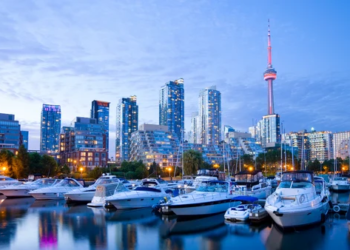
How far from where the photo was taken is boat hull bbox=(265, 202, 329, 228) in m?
21.8

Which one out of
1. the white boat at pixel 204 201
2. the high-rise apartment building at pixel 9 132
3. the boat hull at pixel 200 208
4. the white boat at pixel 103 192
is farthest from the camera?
the high-rise apartment building at pixel 9 132

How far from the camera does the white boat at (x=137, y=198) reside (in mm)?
32656

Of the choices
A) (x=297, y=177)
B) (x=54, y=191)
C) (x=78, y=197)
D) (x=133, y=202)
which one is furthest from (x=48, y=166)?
(x=297, y=177)

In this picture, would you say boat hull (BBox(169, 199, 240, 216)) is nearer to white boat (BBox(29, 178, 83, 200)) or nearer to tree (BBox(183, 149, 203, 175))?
white boat (BBox(29, 178, 83, 200))

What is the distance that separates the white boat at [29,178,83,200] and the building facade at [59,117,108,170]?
9074 cm

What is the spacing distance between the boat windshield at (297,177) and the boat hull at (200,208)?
5583 millimetres

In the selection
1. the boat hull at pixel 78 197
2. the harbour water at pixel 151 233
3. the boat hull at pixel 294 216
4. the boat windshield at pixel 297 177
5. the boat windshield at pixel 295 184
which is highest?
the boat windshield at pixel 297 177

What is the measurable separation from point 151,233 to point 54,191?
80.5 ft

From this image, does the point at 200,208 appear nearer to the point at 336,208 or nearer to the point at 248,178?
the point at 336,208

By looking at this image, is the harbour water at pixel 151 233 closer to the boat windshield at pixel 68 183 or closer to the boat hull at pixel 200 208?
the boat hull at pixel 200 208

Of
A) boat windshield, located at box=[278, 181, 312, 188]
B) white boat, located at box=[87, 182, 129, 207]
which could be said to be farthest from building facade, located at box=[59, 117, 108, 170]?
boat windshield, located at box=[278, 181, 312, 188]

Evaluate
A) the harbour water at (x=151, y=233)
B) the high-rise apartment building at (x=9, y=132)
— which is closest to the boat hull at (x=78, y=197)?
the harbour water at (x=151, y=233)

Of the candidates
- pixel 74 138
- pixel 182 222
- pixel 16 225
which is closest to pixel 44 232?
pixel 16 225

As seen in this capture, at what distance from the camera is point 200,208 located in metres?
28.1
